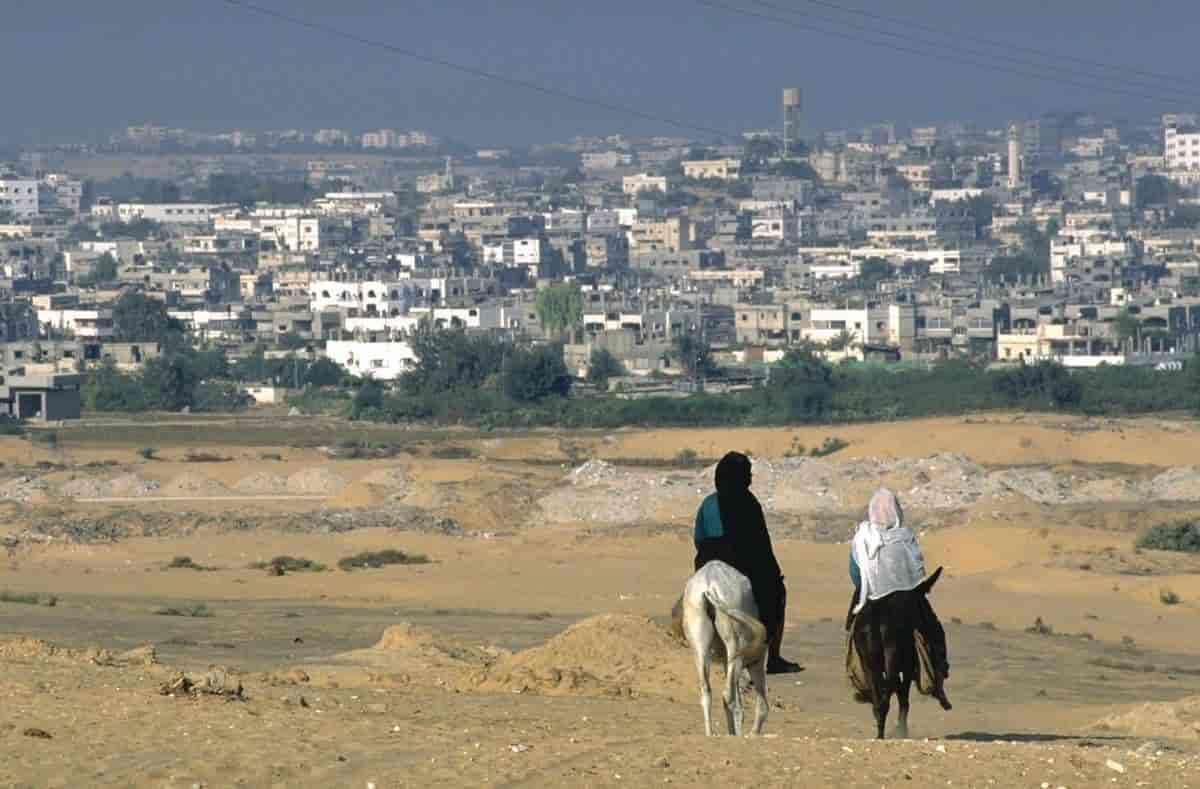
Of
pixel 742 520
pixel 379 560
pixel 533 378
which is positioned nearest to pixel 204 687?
pixel 742 520

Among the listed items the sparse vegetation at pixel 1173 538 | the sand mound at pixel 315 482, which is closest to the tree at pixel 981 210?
the sand mound at pixel 315 482

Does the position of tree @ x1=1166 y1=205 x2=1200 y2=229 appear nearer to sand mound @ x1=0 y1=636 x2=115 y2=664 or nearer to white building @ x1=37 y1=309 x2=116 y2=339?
white building @ x1=37 y1=309 x2=116 y2=339

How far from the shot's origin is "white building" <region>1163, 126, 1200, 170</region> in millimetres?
186625

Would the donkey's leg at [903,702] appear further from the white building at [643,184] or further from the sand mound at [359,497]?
the white building at [643,184]

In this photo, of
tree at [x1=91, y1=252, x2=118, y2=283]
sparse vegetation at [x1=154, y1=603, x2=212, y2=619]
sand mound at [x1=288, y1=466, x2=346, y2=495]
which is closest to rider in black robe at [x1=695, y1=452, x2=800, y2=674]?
sparse vegetation at [x1=154, y1=603, x2=212, y2=619]

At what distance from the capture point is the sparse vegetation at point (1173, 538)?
29.2 m

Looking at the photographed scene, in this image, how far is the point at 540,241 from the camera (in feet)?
438

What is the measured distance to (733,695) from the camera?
1124 centimetres

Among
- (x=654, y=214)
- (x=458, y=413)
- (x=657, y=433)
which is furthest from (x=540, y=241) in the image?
(x=657, y=433)

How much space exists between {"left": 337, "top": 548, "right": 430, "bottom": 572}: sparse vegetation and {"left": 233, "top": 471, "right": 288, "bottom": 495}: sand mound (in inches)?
443

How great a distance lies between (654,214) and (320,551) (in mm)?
124784

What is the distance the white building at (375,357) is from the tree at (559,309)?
29.1 feet

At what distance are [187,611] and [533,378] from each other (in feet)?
132

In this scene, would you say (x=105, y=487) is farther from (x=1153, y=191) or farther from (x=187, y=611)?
(x=1153, y=191)
